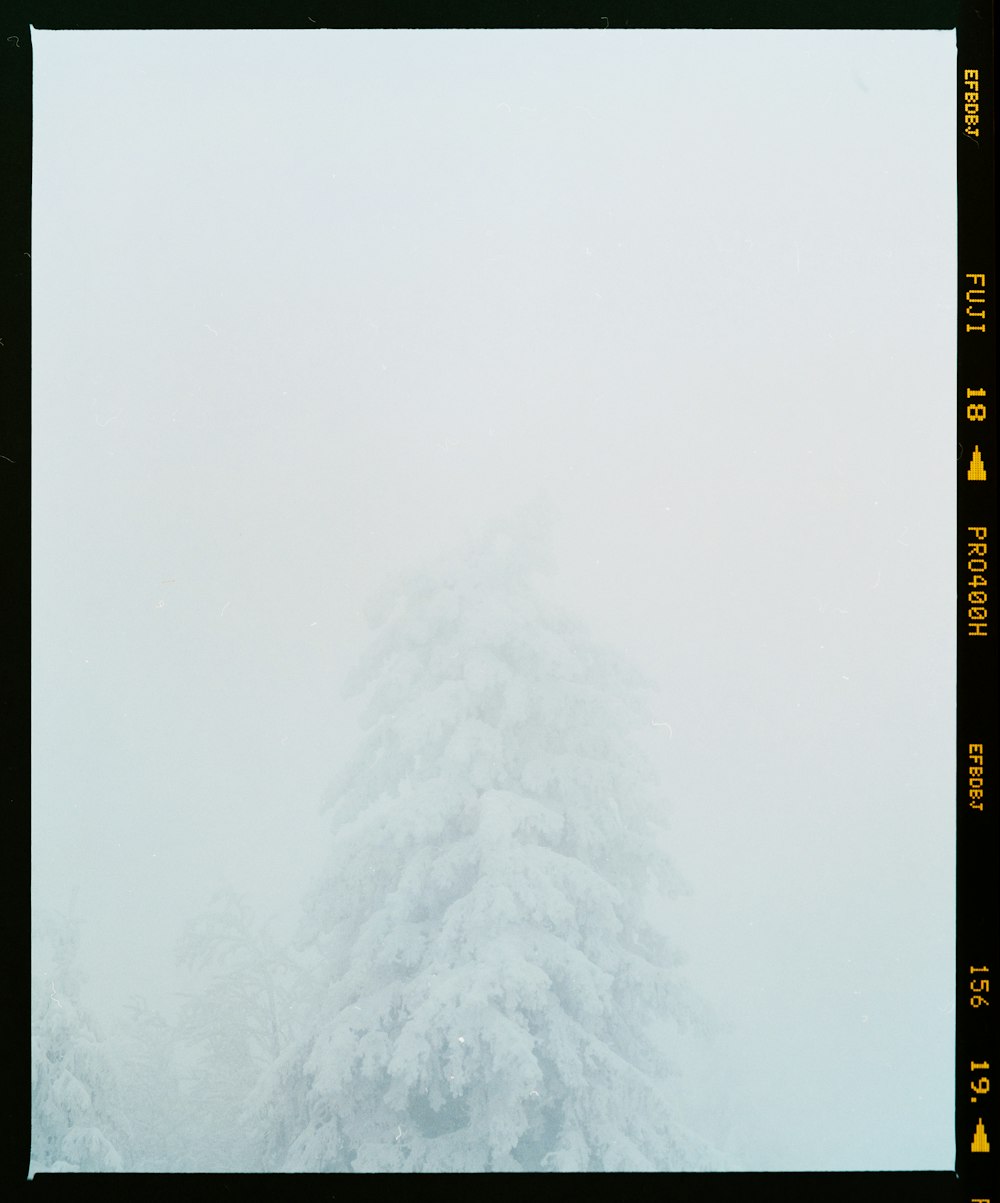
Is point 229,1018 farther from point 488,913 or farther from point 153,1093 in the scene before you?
point 488,913

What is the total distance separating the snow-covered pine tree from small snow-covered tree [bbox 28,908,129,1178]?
284 millimetres

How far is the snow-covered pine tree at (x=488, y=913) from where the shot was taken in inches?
62.4

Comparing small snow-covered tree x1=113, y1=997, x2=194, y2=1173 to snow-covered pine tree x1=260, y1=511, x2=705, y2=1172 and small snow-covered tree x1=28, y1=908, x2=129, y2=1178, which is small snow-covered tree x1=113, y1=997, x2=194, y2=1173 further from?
snow-covered pine tree x1=260, y1=511, x2=705, y2=1172

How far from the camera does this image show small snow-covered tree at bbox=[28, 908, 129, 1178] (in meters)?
1.62

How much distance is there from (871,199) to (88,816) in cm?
177

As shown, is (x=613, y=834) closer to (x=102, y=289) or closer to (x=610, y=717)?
(x=610, y=717)

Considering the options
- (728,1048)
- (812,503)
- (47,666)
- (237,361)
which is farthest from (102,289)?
(728,1048)

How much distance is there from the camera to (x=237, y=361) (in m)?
1.64

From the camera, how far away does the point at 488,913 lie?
1592 millimetres
